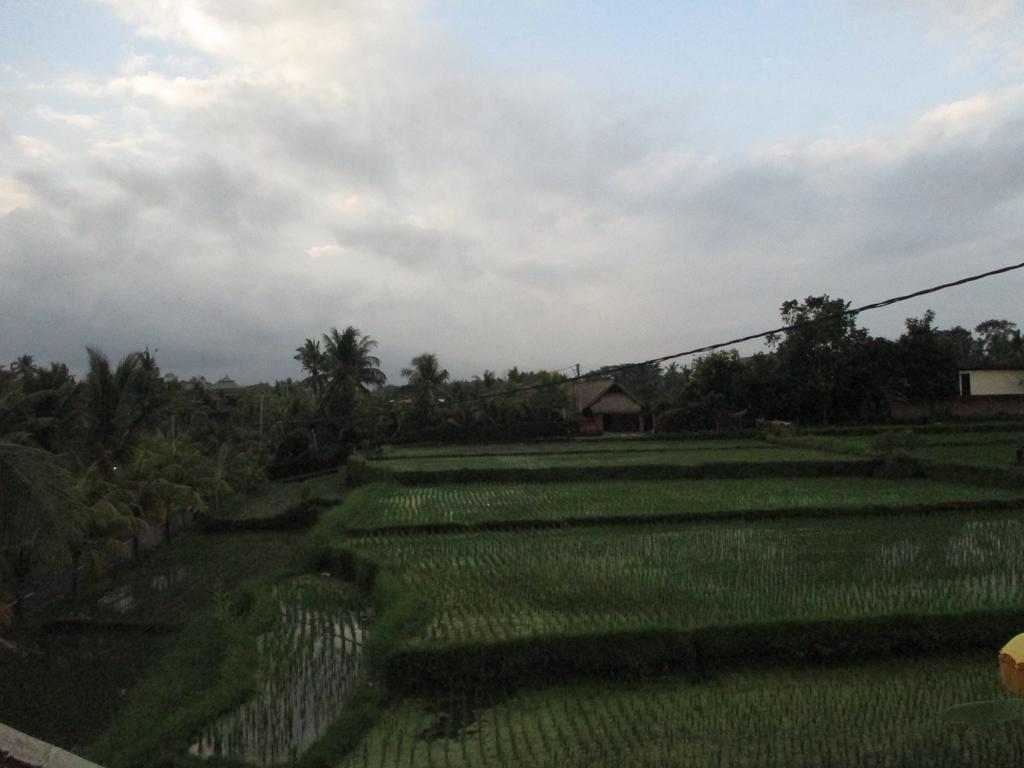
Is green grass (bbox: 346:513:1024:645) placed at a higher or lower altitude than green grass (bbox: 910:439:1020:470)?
lower

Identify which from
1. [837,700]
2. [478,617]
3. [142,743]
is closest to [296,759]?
[142,743]

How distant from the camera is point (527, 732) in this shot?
244 inches

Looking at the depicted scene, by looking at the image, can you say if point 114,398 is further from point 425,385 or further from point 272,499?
point 425,385

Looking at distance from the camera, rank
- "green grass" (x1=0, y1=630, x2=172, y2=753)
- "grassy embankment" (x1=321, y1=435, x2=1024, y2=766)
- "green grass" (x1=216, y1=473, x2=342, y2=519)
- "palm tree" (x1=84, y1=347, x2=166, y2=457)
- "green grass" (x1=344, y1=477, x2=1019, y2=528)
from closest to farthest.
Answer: "grassy embankment" (x1=321, y1=435, x2=1024, y2=766), "green grass" (x1=0, y1=630, x2=172, y2=753), "green grass" (x1=344, y1=477, x2=1019, y2=528), "palm tree" (x1=84, y1=347, x2=166, y2=457), "green grass" (x1=216, y1=473, x2=342, y2=519)

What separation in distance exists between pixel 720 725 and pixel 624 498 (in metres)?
12.2

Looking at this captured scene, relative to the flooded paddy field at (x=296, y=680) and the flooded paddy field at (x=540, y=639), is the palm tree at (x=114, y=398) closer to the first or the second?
the flooded paddy field at (x=540, y=639)

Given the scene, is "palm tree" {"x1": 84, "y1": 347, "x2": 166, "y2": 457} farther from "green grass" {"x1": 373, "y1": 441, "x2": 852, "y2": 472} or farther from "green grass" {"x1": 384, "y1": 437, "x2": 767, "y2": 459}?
"green grass" {"x1": 384, "y1": 437, "x2": 767, "y2": 459}

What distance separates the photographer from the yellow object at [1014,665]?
8.67 ft

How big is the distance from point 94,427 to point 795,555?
52.0ft

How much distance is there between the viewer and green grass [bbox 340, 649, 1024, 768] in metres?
5.41

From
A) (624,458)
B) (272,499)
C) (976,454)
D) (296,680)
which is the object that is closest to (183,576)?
(296,680)

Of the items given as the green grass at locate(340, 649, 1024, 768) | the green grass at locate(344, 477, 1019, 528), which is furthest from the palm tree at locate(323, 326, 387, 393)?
the green grass at locate(340, 649, 1024, 768)

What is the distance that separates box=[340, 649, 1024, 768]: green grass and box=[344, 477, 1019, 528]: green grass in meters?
8.20

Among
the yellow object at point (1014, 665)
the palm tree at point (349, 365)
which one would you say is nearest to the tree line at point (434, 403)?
the palm tree at point (349, 365)
